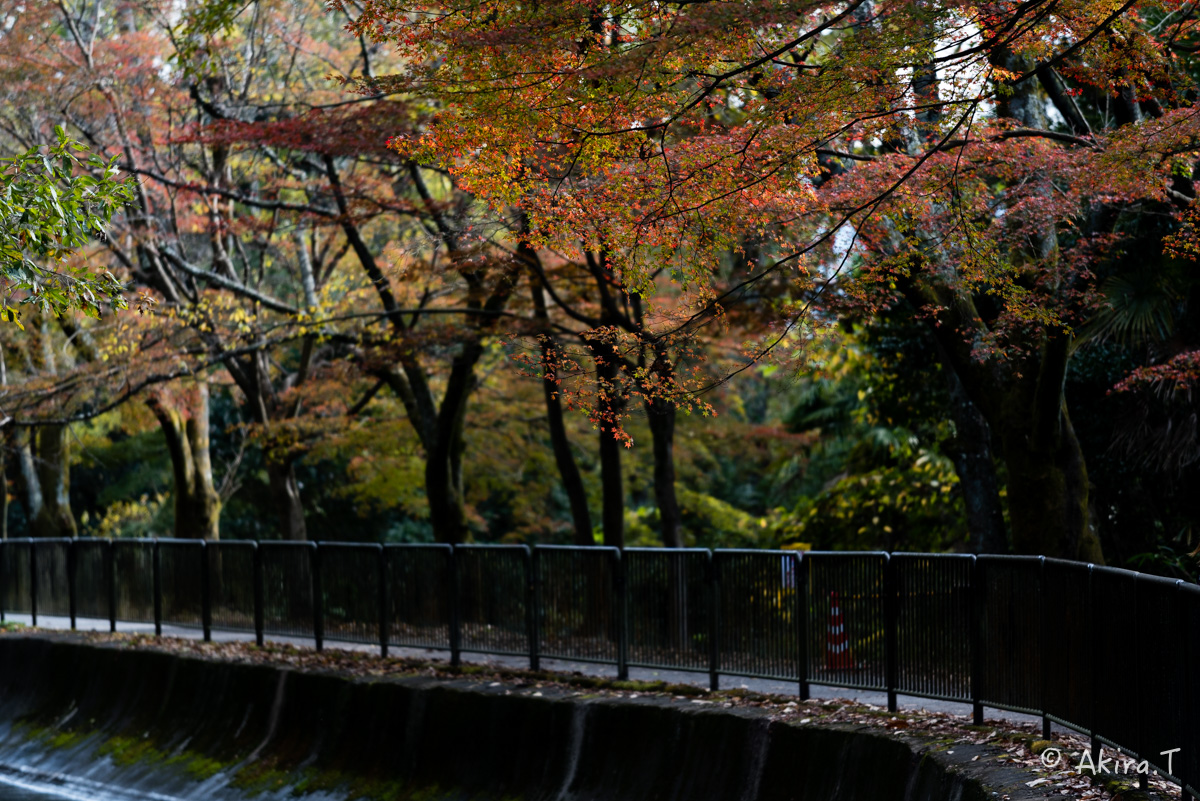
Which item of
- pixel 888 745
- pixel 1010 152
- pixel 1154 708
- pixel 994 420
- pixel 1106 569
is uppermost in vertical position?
pixel 1010 152

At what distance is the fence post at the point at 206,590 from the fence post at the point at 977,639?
10848mm

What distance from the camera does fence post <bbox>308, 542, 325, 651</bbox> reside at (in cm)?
1444

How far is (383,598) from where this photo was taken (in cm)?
1370

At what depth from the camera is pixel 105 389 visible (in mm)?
18391

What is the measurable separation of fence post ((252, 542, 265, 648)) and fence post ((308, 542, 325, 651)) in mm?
1074

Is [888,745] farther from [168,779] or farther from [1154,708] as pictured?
[168,779]

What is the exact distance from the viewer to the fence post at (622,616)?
37.6ft

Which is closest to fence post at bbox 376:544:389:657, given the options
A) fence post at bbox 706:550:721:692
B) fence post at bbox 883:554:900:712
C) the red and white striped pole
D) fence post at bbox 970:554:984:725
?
fence post at bbox 706:550:721:692

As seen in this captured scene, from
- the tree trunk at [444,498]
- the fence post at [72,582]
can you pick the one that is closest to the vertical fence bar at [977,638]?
the tree trunk at [444,498]

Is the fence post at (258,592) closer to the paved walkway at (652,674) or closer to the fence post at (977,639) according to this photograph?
the paved walkway at (652,674)

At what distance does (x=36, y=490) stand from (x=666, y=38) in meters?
23.6

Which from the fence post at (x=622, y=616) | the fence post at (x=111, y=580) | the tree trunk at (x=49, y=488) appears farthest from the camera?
the tree trunk at (x=49, y=488)

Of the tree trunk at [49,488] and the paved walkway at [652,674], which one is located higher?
the tree trunk at [49,488]

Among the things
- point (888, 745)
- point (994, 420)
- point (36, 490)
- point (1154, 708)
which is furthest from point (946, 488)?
point (36, 490)
